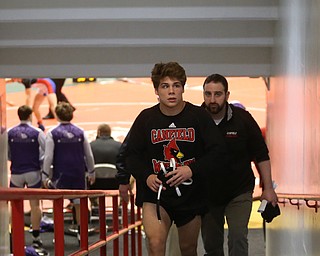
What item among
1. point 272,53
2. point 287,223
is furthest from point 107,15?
point 287,223

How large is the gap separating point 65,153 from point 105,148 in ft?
6.91

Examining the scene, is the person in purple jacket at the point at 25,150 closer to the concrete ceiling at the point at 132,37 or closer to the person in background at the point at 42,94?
the concrete ceiling at the point at 132,37

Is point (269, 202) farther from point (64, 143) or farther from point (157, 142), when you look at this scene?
point (64, 143)

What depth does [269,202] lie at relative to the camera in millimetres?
6418

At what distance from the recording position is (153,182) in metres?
5.46

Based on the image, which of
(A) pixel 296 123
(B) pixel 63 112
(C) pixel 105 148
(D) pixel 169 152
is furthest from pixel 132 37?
(C) pixel 105 148

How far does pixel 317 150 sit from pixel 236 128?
1.61 m

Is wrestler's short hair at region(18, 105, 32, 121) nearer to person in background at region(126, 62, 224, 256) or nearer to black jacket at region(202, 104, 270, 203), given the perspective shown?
black jacket at region(202, 104, 270, 203)

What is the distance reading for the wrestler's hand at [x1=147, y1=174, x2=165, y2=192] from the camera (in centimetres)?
544

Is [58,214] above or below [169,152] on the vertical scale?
below

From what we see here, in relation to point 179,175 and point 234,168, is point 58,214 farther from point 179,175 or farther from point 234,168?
point 234,168

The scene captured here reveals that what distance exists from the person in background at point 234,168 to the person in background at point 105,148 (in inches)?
251

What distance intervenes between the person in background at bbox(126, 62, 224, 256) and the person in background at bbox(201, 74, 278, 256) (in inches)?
37.0

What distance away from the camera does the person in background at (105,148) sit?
→ 13.2 m
